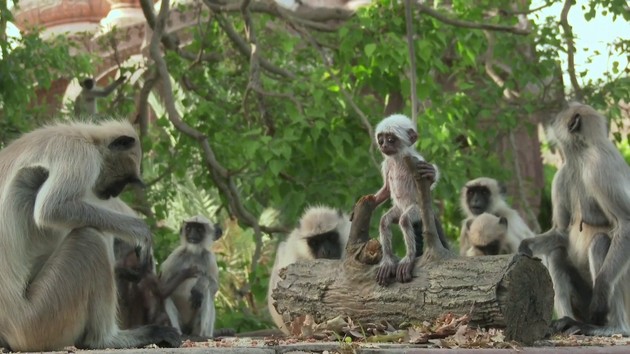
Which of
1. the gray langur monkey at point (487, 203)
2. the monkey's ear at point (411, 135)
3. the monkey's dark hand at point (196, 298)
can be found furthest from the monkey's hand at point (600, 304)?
the monkey's dark hand at point (196, 298)

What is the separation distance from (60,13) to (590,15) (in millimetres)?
7236

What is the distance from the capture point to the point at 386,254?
5.28 metres

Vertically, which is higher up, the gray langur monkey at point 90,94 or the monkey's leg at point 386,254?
the gray langur monkey at point 90,94

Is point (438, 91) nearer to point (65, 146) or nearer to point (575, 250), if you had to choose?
point (575, 250)

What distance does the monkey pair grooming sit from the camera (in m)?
5.21

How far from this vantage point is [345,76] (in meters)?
9.51

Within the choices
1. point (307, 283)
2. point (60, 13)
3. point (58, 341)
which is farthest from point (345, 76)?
point (60, 13)

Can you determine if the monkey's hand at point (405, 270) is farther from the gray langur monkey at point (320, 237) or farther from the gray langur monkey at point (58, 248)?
the gray langur monkey at point (320, 237)

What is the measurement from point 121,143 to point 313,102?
399 centimetres

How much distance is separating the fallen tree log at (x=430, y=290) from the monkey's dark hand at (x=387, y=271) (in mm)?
35

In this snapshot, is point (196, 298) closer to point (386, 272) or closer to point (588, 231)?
point (588, 231)

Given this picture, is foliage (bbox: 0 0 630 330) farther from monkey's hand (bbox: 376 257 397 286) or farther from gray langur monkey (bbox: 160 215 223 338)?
monkey's hand (bbox: 376 257 397 286)

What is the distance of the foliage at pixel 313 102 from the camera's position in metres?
8.98

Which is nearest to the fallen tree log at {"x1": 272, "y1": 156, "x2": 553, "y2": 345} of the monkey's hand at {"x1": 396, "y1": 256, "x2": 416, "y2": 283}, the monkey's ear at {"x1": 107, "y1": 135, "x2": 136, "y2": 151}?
the monkey's hand at {"x1": 396, "y1": 256, "x2": 416, "y2": 283}
